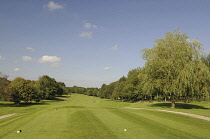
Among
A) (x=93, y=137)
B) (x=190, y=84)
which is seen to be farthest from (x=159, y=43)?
(x=93, y=137)

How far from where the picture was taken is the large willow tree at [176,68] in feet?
98.3

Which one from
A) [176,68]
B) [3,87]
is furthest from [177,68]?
[3,87]

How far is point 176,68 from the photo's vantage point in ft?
101

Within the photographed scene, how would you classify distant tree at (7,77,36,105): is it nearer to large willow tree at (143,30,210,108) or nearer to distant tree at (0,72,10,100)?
distant tree at (0,72,10,100)

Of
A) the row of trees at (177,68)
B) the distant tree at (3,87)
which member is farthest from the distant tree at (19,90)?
the row of trees at (177,68)

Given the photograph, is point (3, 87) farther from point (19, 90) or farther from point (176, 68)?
point (176, 68)

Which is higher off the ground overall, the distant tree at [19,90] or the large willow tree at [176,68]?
the large willow tree at [176,68]

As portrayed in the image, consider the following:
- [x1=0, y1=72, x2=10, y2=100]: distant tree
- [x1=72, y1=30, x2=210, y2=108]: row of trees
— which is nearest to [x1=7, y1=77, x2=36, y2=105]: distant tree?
[x1=0, y1=72, x2=10, y2=100]: distant tree

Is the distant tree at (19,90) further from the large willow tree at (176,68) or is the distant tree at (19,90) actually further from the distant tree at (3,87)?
the large willow tree at (176,68)

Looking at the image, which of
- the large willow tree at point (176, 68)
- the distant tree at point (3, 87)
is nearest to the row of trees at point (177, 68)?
the large willow tree at point (176, 68)

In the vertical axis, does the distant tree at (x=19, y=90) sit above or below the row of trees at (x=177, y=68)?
below

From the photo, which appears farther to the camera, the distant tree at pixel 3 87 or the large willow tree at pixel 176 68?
the distant tree at pixel 3 87

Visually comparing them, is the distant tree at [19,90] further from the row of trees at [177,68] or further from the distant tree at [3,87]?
the row of trees at [177,68]

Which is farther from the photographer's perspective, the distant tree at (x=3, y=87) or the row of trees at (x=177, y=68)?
the distant tree at (x=3, y=87)
